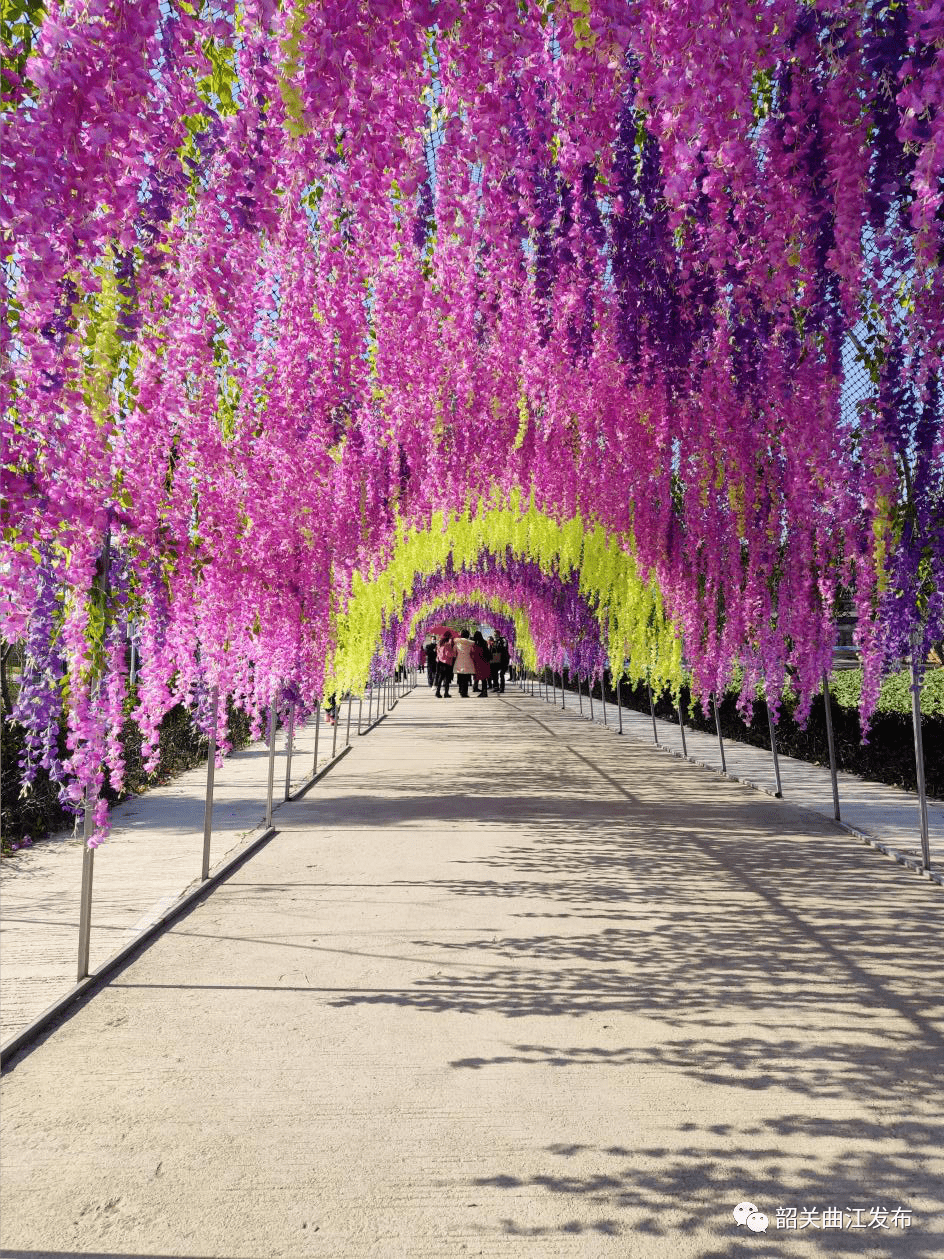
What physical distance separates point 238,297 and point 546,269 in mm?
1092

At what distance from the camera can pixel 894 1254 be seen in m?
2.46

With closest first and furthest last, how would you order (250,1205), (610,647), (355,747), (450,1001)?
1. (250,1205)
2. (450,1001)
3. (610,647)
4. (355,747)

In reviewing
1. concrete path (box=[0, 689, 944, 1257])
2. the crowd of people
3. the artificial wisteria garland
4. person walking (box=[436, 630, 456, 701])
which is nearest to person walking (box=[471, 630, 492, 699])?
the crowd of people

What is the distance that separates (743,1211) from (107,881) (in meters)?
4.79

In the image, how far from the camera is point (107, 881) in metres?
6.52

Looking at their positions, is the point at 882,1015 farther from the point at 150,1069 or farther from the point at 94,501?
the point at 94,501

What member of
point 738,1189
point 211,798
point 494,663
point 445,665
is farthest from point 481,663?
point 738,1189

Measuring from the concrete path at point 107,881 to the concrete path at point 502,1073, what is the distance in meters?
0.29

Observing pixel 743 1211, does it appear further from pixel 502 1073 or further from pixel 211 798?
pixel 211 798

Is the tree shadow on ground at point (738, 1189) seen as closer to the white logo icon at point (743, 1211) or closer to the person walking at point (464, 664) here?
the white logo icon at point (743, 1211)

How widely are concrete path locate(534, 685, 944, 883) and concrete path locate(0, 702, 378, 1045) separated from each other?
4512 mm

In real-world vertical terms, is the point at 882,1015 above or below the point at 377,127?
below

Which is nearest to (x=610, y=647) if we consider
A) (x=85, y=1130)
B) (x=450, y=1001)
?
(x=450, y=1001)

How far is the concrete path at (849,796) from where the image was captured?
768cm
